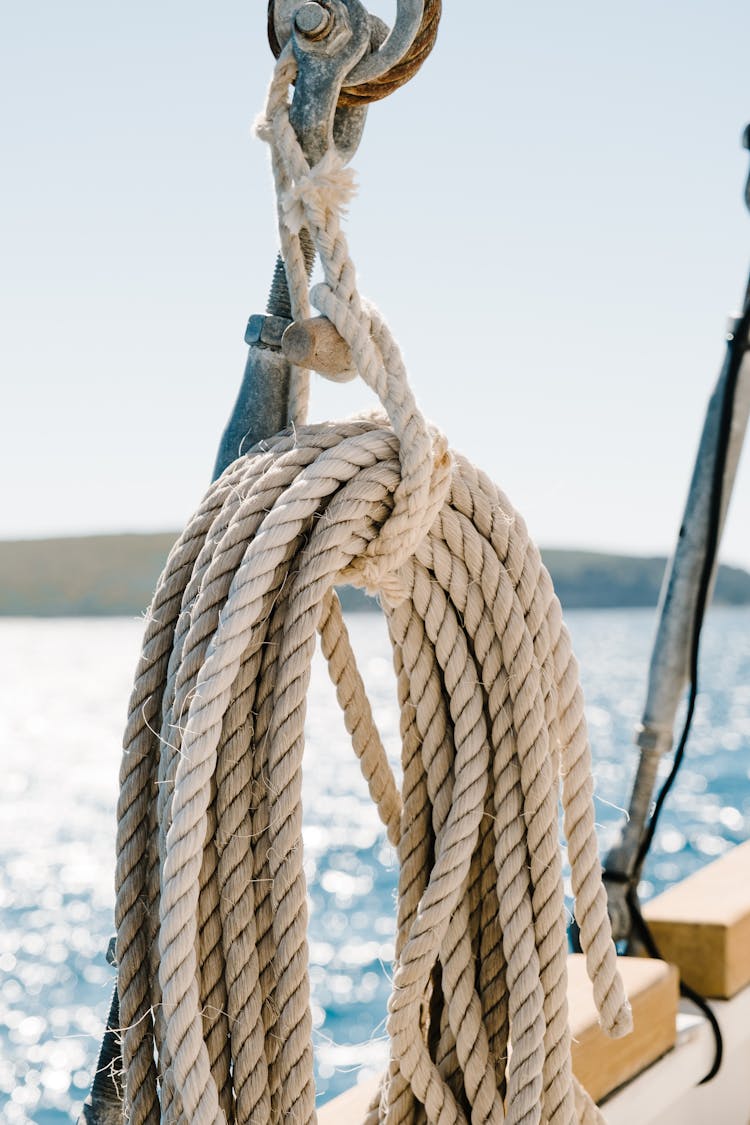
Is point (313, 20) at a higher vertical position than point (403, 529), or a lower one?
higher

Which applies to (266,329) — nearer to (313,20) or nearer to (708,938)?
(313,20)

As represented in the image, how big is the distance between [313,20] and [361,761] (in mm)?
627

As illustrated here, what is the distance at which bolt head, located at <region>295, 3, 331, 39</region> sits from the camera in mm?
867

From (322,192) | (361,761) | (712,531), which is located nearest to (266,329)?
(322,192)

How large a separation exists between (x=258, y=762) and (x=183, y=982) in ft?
0.58

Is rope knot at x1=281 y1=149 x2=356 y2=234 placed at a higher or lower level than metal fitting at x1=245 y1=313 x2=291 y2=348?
higher

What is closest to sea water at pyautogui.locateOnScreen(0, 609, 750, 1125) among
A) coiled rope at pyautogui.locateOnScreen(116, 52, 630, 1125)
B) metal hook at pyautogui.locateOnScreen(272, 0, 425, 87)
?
coiled rope at pyautogui.locateOnScreen(116, 52, 630, 1125)

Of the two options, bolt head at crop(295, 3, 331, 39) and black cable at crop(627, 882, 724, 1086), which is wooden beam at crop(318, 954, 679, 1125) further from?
bolt head at crop(295, 3, 331, 39)

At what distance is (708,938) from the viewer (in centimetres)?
166

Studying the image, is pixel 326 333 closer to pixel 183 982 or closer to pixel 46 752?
pixel 183 982

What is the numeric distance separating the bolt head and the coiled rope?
0.03 meters

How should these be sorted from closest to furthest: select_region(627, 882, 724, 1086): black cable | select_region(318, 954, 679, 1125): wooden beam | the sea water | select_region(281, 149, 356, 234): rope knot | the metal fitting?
1. select_region(281, 149, 356, 234): rope knot
2. the metal fitting
3. select_region(318, 954, 679, 1125): wooden beam
4. select_region(627, 882, 724, 1086): black cable
5. the sea water

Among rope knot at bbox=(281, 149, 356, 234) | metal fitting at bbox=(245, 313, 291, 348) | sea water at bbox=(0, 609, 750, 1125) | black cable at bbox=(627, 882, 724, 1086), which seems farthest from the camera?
sea water at bbox=(0, 609, 750, 1125)

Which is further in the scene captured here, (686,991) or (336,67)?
(686,991)
